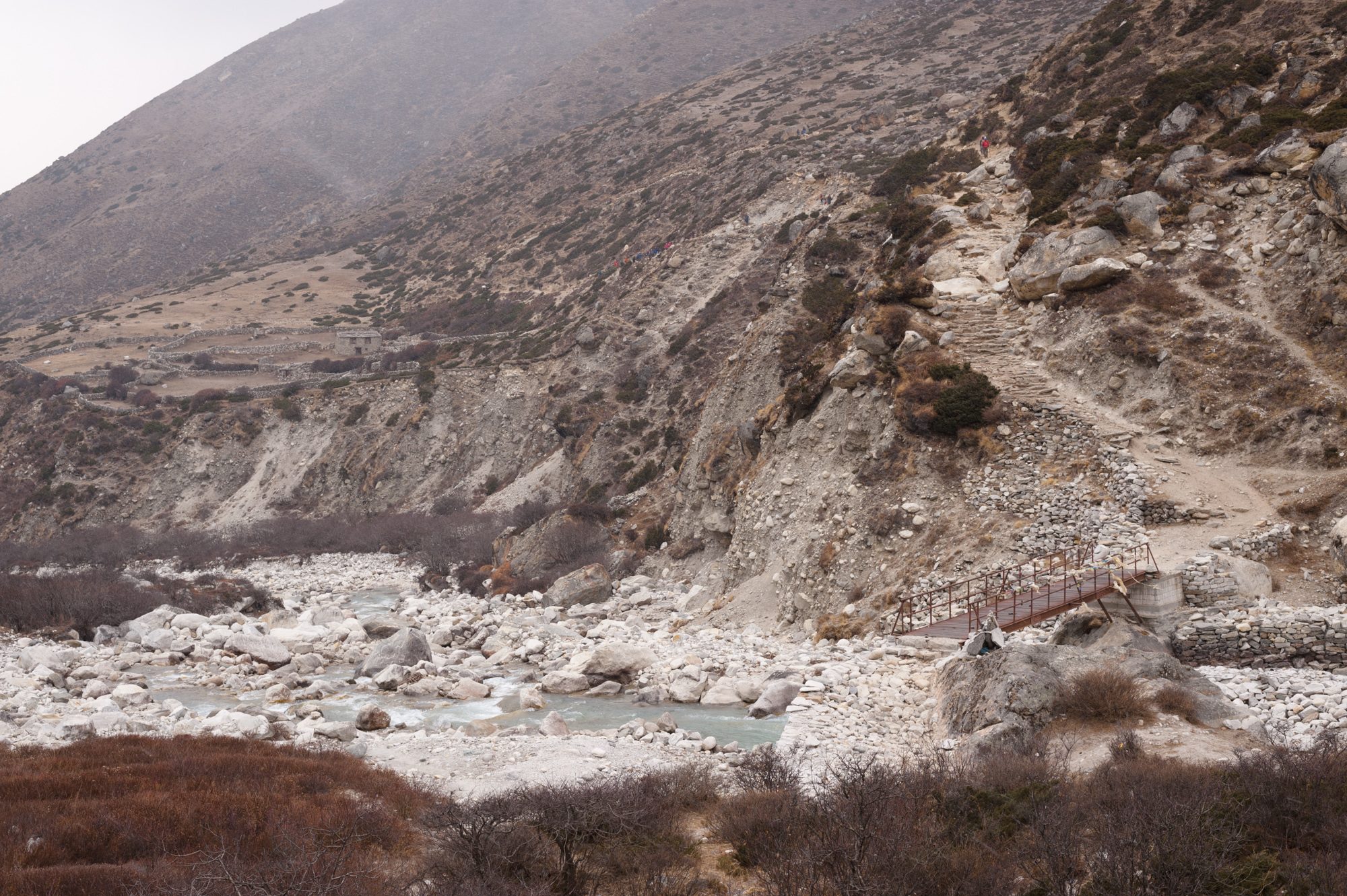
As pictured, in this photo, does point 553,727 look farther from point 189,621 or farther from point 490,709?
point 189,621

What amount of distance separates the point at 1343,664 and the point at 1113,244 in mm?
11656

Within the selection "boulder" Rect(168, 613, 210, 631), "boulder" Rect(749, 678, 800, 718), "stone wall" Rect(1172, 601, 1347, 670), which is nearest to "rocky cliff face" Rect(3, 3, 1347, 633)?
"stone wall" Rect(1172, 601, 1347, 670)

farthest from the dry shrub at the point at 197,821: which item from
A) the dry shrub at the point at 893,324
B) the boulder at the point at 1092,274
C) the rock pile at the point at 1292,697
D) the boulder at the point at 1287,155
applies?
the boulder at the point at 1287,155

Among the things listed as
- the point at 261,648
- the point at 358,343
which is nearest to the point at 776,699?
the point at 261,648

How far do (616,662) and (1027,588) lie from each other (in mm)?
8181

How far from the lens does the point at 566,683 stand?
1778cm

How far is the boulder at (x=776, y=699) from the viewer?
47.2 ft

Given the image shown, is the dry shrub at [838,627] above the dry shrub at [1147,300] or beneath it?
beneath

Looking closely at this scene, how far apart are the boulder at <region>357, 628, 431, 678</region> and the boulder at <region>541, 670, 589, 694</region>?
3.88 m

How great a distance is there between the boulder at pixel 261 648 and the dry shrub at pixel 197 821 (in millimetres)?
9577

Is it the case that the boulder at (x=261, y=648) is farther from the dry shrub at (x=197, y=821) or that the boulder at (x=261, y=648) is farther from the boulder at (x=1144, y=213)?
the boulder at (x=1144, y=213)

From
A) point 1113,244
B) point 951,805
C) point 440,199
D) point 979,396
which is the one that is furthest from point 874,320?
point 440,199

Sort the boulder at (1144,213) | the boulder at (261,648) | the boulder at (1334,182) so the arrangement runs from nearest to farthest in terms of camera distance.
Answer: the boulder at (1334,182) → the boulder at (1144,213) → the boulder at (261,648)

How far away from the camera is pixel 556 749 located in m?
12.8
